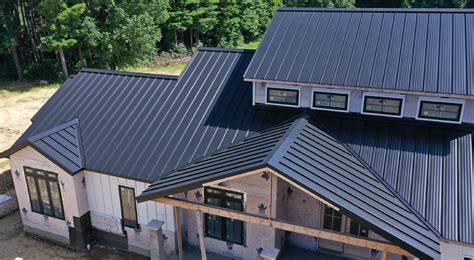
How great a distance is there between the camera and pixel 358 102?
47.1 ft

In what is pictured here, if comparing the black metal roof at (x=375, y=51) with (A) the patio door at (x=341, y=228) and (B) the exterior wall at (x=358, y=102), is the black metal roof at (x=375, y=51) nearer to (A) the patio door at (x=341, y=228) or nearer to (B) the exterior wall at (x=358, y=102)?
(B) the exterior wall at (x=358, y=102)

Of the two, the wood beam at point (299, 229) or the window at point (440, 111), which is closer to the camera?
the wood beam at point (299, 229)

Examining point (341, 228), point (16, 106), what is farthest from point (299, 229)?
point (16, 106)

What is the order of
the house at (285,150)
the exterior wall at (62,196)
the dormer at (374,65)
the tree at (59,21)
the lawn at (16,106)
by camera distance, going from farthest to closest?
the tree at (59,21) → the lawn at (16,106) → the exterior wall at (62,196) → the dormer at (374,65) → the house at (285,150)

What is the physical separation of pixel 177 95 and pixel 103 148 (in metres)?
3.67

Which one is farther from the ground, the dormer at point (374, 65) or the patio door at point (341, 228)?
the dormer at point (374, 65)

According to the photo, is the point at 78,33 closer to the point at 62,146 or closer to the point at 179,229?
the point at 62,146

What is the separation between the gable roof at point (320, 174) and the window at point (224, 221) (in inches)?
52.5

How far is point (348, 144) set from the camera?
13711 mm

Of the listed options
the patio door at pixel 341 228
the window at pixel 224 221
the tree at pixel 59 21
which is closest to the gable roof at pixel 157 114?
the window at pixel 224 221

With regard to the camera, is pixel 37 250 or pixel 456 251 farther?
pixel 37 250

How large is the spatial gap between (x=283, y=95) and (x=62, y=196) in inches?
368

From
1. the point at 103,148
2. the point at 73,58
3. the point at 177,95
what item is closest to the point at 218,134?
the point at 177,95

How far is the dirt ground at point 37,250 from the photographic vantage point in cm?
1572
